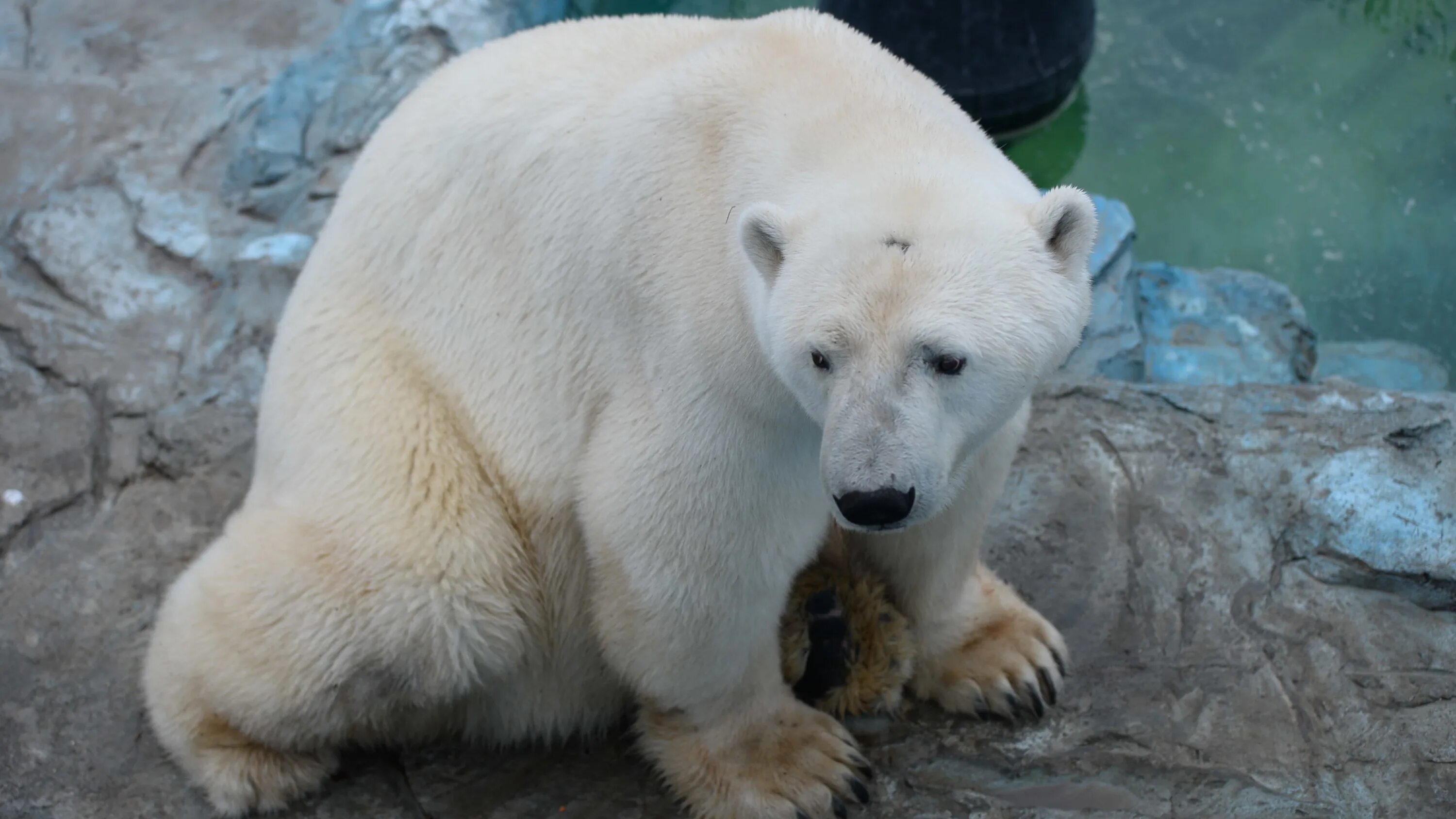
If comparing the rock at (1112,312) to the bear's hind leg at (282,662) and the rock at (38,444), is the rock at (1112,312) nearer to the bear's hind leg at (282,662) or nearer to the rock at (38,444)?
the bear's hind leg at (282,662)

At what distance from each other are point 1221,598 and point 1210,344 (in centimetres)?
221

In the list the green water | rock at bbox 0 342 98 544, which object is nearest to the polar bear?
rock at bbox 0 342 98 544

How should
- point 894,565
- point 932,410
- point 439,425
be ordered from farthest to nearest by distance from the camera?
point 894,565 < point 439,425 < point 932,410

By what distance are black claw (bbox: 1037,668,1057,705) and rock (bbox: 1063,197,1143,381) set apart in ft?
5.98

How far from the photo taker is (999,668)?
357 cm

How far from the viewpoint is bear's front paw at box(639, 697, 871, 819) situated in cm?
338

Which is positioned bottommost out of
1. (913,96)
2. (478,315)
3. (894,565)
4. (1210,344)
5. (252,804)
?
(1210,344)

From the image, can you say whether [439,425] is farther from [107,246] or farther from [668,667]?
[107,246]

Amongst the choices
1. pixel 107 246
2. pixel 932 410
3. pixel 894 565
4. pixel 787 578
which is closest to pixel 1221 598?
A: pixel 894 565

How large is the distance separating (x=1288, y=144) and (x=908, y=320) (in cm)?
559

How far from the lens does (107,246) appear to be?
546cm

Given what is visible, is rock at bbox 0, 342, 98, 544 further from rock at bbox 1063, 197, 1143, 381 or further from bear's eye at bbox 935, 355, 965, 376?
rock at bbox 1063, 197, 1143, 381

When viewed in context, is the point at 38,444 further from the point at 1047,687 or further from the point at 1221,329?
the point at 1221,329

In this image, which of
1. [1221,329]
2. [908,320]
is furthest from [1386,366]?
[908,320]
